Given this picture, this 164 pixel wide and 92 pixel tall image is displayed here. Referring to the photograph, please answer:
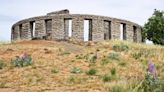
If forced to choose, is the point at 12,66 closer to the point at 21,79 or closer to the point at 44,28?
the point at 21,79

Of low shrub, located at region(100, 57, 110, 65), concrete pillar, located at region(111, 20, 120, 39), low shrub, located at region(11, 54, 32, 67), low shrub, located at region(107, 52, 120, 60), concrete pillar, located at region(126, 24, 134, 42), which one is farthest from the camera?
concrete pillar, located at region(126, 24, 134, 42)

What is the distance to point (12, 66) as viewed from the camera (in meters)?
18.1

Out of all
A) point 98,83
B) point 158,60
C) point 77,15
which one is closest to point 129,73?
point 98,83

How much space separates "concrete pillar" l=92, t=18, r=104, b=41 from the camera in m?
45.2

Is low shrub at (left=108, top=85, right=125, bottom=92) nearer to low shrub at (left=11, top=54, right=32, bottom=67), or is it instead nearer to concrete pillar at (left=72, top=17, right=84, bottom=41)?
low shrub at (left=11, top=54, right=32, bottom=67)

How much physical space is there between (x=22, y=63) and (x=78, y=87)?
17.7ft

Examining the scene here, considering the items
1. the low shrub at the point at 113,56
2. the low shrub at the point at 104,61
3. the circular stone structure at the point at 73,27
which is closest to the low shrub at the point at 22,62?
the low shrub at the point at 104,61

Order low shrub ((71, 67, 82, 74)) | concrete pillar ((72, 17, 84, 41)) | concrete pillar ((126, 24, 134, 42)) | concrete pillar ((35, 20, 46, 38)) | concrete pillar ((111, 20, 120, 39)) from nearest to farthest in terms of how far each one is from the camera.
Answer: low shrub ((71, 67, 82, 74)) < concrete pillar ((72, 17, 84, 41)) < concrete pillar ((35, 20, 46, 38)) < concrete pillar ((111, 20, 120, 39)) < concrete pillar ((126, 24, 134, 42))

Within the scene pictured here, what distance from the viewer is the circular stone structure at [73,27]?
45.0 m

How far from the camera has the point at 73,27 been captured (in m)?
45.0

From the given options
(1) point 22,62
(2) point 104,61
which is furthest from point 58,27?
(1) point 22,62

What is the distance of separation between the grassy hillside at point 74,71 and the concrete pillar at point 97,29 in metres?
20.7

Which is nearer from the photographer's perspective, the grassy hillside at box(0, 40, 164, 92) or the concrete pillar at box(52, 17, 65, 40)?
the grassy hillside at box(0, 40, 164, 92)

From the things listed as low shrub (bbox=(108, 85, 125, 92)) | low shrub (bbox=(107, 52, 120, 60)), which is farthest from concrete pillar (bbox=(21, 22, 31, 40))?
low shrub (bbox=(108, 85, 125, 92))
